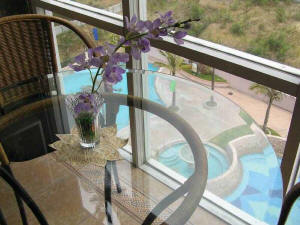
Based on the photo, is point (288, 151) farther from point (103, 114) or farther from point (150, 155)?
point (103, 114)

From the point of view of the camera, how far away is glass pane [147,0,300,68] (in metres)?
1.39

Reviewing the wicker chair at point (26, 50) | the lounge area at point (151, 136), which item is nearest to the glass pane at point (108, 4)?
the lounge area at point (151, 136)

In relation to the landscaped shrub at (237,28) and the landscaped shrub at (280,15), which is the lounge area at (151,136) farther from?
the landscaped shrub at (280,15)

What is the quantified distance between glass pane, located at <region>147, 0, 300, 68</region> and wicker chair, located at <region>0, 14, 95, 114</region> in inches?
24.3

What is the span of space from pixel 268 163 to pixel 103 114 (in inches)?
26.9

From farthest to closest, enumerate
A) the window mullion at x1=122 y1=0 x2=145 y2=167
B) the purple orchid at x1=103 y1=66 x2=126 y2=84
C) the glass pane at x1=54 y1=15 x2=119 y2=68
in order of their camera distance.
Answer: the glass pane at x1=54 y1=15 x2=119 y2=68 < the window mullion at x1=122 y1=0 x2=145 y2=167 < the purple orchid at x1=103 y1=66 x2=126 y2=84

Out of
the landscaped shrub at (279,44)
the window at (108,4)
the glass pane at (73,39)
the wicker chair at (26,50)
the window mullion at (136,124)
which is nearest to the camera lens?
the window mullion at (136,124)

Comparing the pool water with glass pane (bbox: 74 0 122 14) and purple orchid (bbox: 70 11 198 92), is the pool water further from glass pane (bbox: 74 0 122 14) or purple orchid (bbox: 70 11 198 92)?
glass pane (bbox: 74 0 122 14)

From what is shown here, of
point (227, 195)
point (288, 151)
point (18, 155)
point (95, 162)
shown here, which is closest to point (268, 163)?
point (227, 195)

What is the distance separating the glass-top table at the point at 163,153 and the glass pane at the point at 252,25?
30 cm

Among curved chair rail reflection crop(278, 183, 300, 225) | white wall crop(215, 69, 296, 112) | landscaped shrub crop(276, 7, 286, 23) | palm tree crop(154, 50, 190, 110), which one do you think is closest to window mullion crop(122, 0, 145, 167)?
palm tree crop(154, 50, 190, 110)

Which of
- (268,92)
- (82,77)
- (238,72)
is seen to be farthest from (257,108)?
(82,77)

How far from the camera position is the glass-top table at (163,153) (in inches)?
Answer: 43.6

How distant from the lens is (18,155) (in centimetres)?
131
